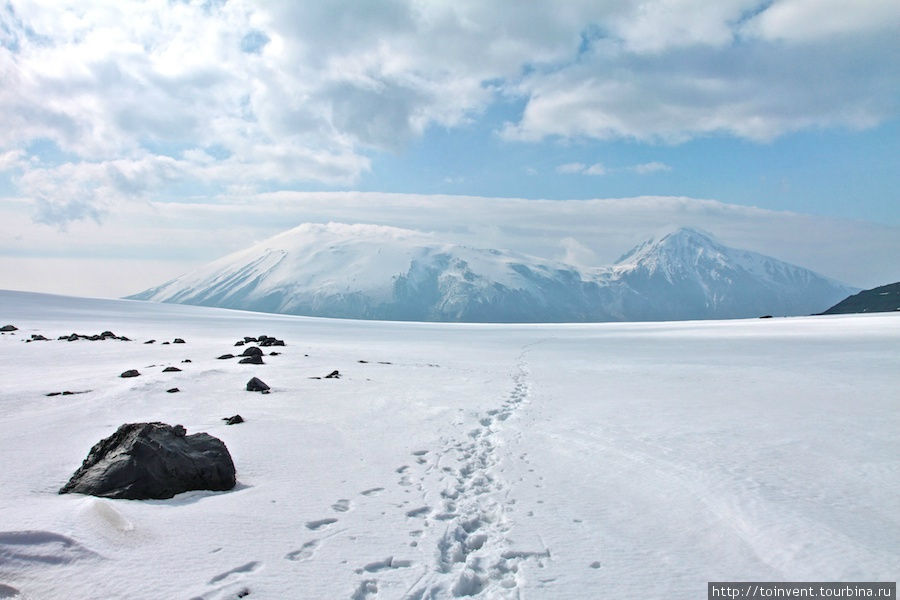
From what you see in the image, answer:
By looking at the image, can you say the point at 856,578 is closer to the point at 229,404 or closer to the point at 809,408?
the point at 809,408

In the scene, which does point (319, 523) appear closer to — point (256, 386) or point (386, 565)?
point (386, 565)

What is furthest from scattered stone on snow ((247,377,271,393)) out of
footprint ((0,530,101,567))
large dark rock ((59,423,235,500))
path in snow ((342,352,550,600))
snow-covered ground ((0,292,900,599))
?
footprint ((0,530,101,567))

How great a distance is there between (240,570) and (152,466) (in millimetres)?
2689

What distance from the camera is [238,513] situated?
664cm

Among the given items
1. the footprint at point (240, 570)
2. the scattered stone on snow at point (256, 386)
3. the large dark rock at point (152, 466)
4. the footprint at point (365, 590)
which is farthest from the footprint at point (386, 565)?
the scattered stone on snow at point (256, 386)

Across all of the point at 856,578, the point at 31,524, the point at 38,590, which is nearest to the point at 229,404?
the point at 31,524

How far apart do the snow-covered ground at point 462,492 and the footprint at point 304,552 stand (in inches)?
1.1

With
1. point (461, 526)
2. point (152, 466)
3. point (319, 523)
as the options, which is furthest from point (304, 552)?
point (152, 466)

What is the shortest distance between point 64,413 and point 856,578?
14313 mm

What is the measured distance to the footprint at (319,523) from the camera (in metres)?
6.44

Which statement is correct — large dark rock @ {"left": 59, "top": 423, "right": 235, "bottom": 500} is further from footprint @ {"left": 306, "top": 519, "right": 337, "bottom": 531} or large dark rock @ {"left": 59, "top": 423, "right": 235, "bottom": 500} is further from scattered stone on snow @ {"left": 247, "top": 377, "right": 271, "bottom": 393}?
scattered stone on snow @ {"left": 247, "top": 377, "right": 271, "bottom": 393}

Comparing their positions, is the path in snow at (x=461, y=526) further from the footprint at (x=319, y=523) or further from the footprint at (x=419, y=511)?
the footprint at (x=319, y=523)

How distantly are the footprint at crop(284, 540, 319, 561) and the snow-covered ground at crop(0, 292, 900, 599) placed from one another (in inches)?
1.1

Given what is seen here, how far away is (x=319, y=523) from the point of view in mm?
6570
